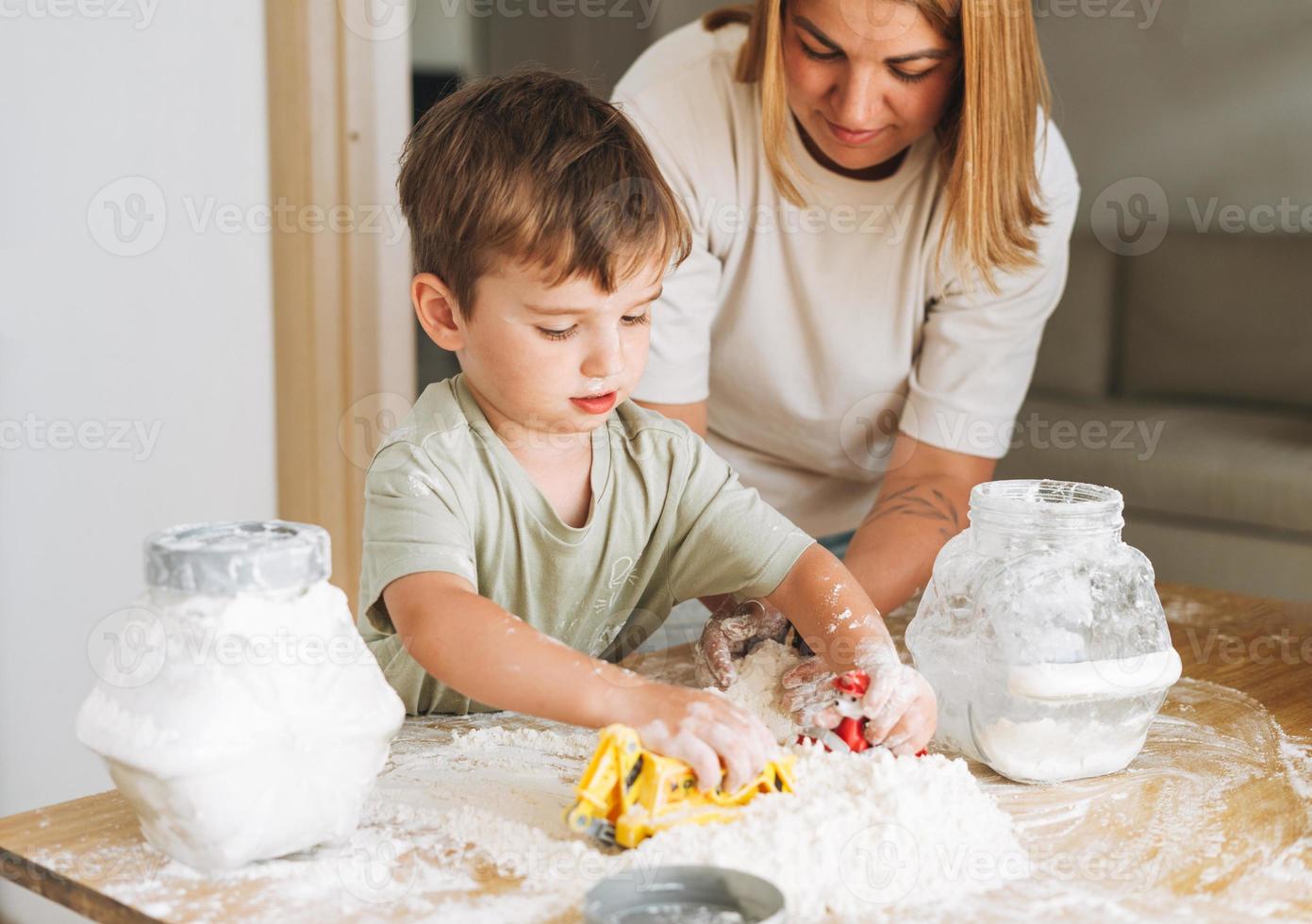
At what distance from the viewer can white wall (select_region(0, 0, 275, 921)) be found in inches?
67.0

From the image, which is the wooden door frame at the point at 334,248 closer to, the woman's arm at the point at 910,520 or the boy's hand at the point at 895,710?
the woman's arm at the point at 910,520

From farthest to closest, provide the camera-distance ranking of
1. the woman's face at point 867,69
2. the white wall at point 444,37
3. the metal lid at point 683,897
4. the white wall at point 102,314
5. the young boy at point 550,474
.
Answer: the white wall at point 444,37
the white wall at point 102,314
the woman's face at point 867,69
the young boy at point 550,474
the metal lid at point 683,897

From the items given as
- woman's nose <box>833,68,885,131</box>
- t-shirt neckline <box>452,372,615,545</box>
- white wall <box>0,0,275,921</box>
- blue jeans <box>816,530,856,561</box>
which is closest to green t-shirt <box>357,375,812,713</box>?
t-shirt neckline <box>452,372,615,545</box>

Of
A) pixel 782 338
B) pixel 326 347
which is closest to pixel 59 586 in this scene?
pixel 326 347

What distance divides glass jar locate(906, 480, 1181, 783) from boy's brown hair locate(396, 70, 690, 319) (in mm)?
308

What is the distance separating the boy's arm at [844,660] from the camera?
2.89ft

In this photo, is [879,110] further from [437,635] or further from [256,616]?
[256,616]

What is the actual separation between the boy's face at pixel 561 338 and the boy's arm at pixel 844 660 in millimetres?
212

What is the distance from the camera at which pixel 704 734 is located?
768 mm

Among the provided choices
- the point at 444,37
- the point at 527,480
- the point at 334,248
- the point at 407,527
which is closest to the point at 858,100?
the point at 527,480

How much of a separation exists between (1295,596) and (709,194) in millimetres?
1541

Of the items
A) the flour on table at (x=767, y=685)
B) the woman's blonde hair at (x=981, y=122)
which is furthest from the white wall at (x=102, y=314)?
the flour on table at (x=767, y=685)

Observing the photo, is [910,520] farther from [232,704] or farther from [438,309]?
[232,704]

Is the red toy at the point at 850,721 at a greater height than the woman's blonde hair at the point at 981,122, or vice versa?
the woman's blonde hair at the point at 981,122
